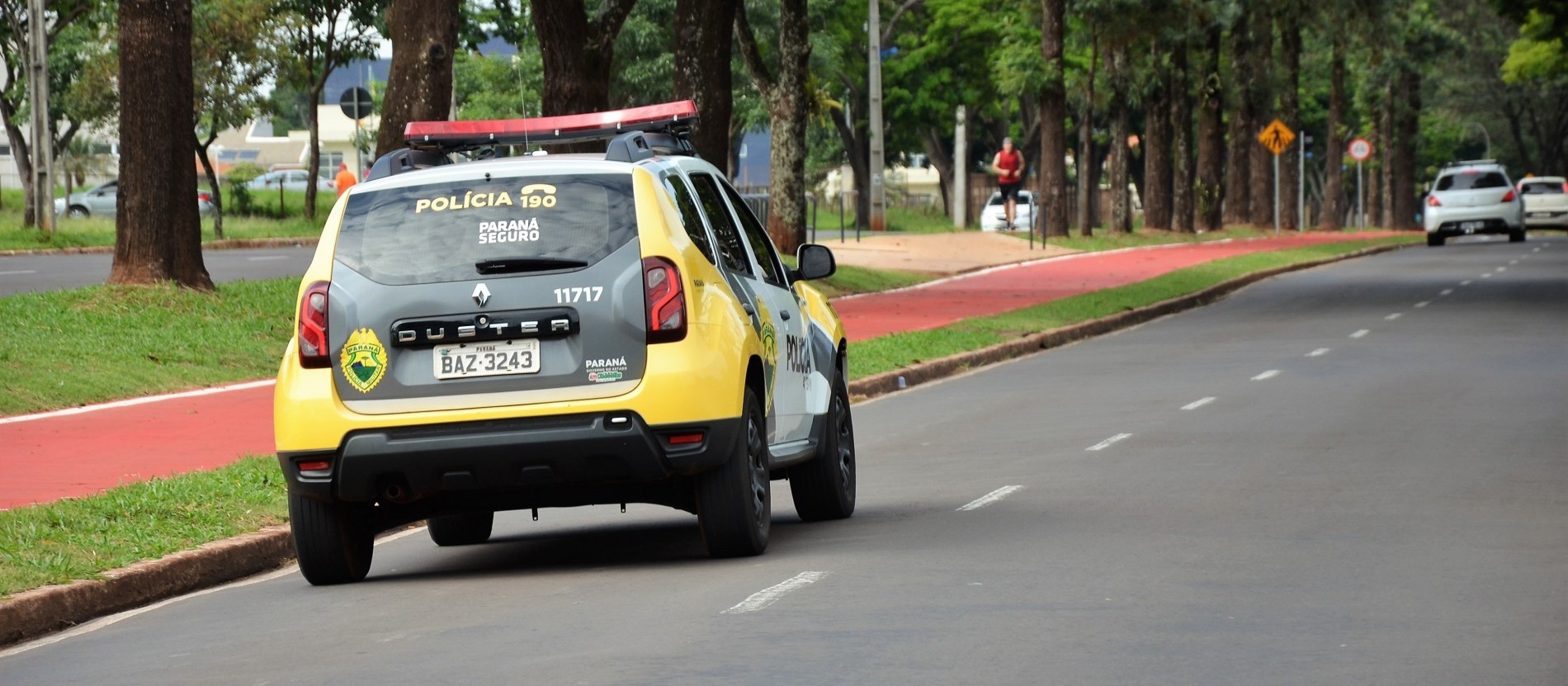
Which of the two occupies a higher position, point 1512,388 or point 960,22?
point 960,22

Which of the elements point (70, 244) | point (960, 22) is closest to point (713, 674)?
point (70, 244)

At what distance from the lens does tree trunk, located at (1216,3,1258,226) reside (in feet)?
204

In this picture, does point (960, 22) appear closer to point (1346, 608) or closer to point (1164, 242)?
point (1164, 242)

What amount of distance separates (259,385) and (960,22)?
177 ft

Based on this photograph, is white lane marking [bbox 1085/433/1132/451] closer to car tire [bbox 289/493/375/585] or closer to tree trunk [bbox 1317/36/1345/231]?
car tire [bbox 289/493/375/585]

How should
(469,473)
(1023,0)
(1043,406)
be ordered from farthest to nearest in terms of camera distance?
1. (1023,0)
2. (1043,406)
3. (469,473)

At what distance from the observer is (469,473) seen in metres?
9.20

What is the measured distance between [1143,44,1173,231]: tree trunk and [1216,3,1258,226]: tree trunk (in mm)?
2171

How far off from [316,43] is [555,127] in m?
46.1

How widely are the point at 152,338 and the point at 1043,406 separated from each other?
770 centimetres

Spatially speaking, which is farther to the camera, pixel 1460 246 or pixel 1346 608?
pixel 1460 246

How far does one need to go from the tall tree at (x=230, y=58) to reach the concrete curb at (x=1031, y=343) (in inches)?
869

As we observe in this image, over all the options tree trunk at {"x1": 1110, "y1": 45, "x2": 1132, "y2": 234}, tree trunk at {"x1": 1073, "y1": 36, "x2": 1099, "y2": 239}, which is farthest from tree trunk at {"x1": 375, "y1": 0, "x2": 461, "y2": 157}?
tree trunk at {"x1": 1110, "y1": 45, "x2": 1132, "y2": 234}

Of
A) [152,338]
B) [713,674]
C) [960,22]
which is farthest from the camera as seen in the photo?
[960,22]
